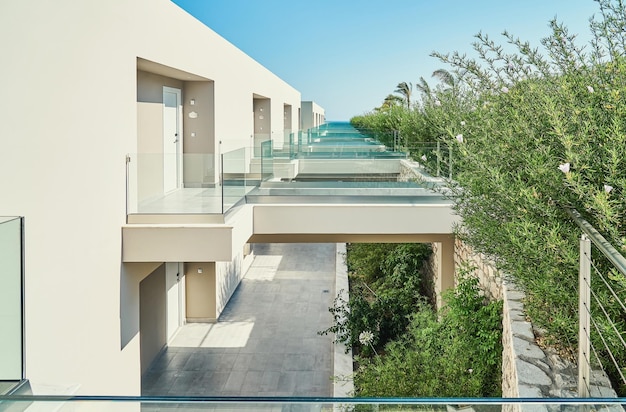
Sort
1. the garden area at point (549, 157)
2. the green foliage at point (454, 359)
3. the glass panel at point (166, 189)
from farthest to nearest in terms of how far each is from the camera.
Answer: the glass panel at point (166, 189) → the green foliage at point (454, 359) → the garden area at point (549, 157)

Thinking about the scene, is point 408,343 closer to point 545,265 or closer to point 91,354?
point 91,354

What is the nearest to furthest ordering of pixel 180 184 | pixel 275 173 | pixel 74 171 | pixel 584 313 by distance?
pixel 584 313 < pixel 74 171 < pixel 180 184 < pixel 275 173

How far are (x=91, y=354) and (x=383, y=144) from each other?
649 centimetres

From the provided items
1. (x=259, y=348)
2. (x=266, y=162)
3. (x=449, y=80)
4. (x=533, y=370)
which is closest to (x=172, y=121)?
(x=266, y=162)

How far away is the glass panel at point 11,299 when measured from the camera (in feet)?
10.7

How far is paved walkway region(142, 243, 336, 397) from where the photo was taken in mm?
9836

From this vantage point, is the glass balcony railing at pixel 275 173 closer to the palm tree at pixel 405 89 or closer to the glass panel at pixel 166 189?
the glass panel at pixel 166 189

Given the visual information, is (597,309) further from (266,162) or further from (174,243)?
(266,162)

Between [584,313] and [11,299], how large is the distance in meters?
3.08

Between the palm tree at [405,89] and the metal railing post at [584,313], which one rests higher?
the palm tree at [405,89]

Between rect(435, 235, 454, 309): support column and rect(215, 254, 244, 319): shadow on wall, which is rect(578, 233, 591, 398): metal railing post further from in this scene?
rect(215, 254, 244, 319): shadow on wall

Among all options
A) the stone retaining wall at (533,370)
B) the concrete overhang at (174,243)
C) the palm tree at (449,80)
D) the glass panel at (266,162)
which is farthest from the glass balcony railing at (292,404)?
the glass panel at (266,162)

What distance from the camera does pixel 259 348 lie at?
1155 cm

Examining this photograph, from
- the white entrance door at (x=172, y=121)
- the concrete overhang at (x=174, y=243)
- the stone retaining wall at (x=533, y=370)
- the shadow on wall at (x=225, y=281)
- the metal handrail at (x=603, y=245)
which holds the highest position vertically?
the white entrance door at (x=172, y=121)
